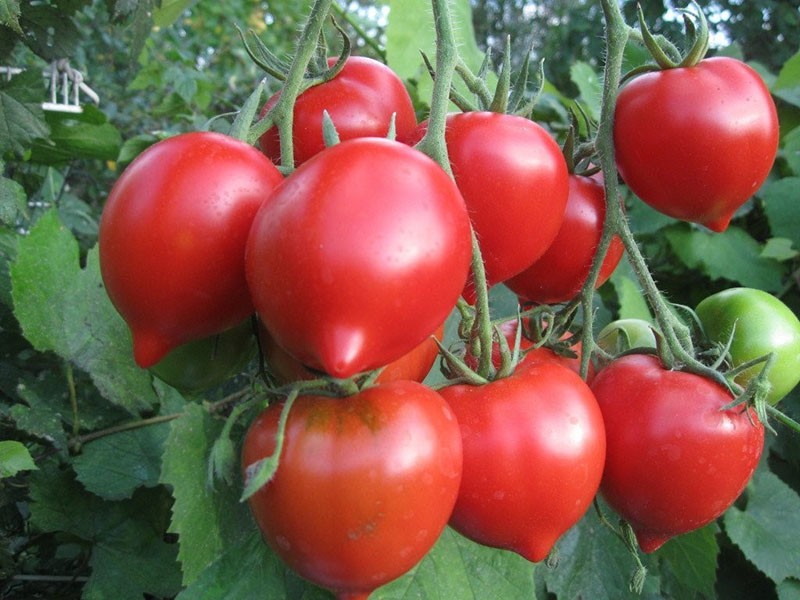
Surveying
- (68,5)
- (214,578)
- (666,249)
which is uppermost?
(68,5)

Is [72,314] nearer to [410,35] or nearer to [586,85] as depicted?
[410,35]

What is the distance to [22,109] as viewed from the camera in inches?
31.0

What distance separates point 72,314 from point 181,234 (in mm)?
440

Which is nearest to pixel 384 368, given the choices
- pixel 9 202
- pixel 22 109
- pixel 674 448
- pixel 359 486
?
pixel 359 486

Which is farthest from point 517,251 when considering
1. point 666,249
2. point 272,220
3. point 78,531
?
point 666,249

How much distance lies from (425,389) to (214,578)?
22 centimetres

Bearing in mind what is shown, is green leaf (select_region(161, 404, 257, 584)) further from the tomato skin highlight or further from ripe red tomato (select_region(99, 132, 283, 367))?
the tomato skin highlight

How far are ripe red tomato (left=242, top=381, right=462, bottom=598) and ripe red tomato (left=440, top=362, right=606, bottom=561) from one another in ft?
0.13

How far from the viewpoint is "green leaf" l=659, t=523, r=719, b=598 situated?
2.78ft

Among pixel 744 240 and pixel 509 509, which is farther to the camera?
pixel 744 240

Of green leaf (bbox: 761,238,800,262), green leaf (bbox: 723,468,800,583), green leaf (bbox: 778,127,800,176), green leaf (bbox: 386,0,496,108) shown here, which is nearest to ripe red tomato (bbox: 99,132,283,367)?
green leaf (bbox: 386,0,496,108)

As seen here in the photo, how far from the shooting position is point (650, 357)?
55cm

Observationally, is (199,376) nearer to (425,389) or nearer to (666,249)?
(425,389)

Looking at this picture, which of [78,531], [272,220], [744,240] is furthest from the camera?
[744,240]
